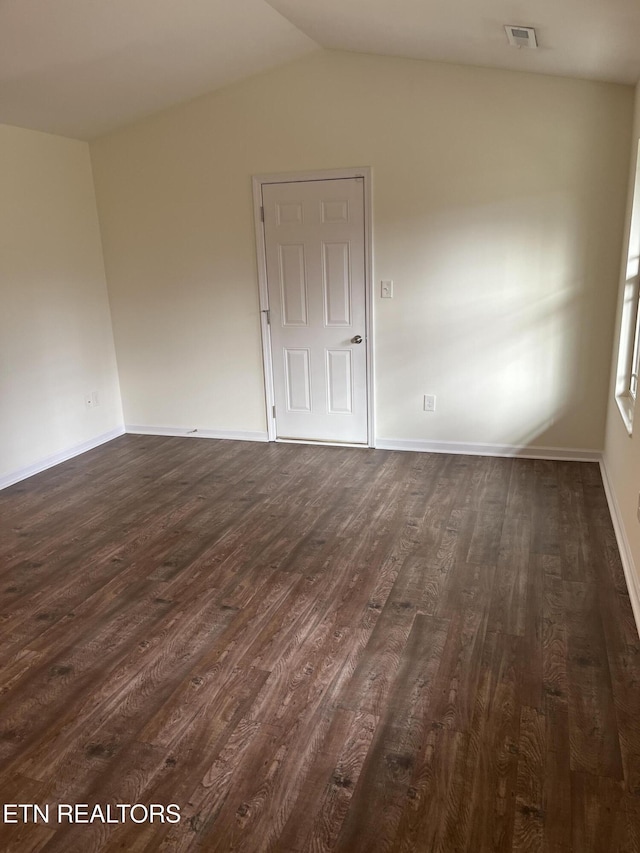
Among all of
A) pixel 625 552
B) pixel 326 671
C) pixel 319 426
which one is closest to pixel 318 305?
pixel 319 426

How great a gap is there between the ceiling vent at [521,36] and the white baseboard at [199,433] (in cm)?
332

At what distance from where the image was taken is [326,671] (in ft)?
7.80

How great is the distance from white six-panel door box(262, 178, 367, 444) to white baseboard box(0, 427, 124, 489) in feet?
5.24

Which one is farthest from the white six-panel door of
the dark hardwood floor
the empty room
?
the dark hardwood floor

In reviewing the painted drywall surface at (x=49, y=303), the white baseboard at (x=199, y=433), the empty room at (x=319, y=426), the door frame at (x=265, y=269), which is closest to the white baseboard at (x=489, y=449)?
the empty room at (x=319, y=426)

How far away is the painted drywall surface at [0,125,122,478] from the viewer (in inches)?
177

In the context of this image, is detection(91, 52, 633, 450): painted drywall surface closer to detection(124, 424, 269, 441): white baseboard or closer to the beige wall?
detection(124, 424, 269, 441): white baseboard

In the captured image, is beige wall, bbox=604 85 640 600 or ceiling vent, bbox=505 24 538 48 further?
ceiling vent, bbox=505 24 538 48

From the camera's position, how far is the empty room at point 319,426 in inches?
75.9

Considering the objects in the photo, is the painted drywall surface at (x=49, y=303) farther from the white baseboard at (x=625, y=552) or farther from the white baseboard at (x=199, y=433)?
the white baseboard at (x=625, y=552)

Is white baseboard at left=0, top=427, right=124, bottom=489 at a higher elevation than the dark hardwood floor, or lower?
higher

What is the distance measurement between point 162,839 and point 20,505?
9.76 ft

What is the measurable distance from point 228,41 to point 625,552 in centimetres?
381

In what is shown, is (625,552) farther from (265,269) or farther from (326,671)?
(265,269)
